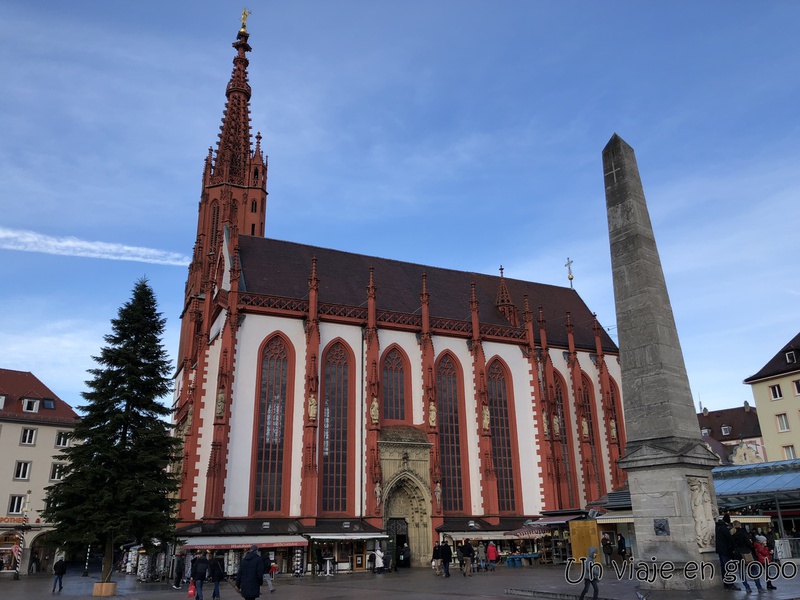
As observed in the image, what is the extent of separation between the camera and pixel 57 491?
22672 millimetres

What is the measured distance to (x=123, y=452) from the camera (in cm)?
2383

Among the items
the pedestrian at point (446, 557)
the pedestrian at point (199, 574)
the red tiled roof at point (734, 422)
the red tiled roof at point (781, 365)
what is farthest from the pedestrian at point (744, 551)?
the red tiled roof at point (734, 422)

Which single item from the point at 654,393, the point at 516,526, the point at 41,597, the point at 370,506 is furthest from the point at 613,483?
the point at 41,597

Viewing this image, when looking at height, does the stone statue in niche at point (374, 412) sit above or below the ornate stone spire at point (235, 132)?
below

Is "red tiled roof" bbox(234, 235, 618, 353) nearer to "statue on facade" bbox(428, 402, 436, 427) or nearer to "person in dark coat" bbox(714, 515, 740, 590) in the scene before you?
"statue on facade" bbox(428, 402, 436, 427)

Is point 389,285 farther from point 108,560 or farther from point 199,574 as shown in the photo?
point 199,574

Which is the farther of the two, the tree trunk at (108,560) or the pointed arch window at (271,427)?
the pointed arch window at (271,427)

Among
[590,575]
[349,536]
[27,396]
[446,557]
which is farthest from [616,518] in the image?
[27,396]

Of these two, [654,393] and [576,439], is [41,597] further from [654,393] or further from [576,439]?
[576,439]

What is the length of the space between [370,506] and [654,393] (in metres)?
21.0

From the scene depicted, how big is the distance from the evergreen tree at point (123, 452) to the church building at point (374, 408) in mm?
5560

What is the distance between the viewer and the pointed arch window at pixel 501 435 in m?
37.6

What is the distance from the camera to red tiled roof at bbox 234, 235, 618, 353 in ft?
127

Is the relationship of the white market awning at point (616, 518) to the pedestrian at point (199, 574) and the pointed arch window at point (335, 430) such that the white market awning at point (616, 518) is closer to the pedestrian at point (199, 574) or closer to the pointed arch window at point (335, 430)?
the pointed arch window at point (335, 430)
